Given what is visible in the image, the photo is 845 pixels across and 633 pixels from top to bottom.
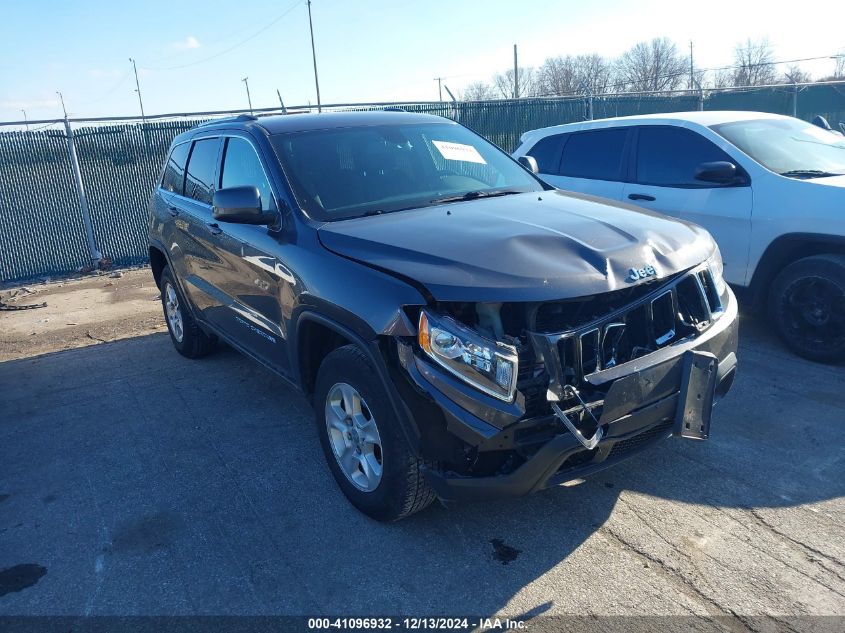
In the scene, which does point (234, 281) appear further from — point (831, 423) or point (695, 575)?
point (831, 423)

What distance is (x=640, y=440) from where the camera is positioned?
296 centimetres

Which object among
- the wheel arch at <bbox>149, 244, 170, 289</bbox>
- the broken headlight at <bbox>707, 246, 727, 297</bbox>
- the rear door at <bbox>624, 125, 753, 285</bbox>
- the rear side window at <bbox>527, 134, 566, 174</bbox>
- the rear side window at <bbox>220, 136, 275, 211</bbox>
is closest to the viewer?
the broken headlight at <bbox>707, 246, 727, 297</bbox>

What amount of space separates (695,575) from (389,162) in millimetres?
2779

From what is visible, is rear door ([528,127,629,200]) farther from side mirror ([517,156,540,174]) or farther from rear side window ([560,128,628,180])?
side mirror ([517,156,540,174])

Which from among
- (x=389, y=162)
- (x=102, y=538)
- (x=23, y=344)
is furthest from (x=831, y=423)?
(x=23, y=344)

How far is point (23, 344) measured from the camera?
709cm

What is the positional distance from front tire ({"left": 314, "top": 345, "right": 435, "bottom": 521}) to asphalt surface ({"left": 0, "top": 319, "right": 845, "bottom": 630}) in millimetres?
193

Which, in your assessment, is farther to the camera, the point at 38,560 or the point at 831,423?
the point at 831,423

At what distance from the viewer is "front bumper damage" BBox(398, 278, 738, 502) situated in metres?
2.59

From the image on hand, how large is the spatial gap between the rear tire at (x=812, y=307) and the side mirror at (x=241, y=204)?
3.97m

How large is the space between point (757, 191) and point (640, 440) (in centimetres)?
331

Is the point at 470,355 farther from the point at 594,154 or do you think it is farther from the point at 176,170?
the point at 594,154

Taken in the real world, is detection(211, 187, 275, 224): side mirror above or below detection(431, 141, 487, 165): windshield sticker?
below

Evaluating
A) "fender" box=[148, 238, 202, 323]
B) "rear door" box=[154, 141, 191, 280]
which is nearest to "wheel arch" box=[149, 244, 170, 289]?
"fender" box=[148, 238, 202, 323]
